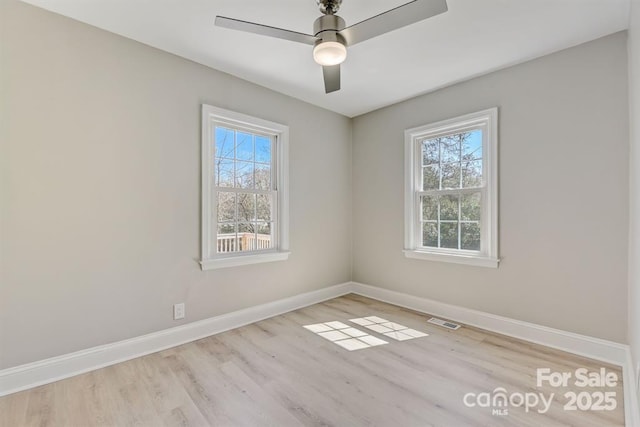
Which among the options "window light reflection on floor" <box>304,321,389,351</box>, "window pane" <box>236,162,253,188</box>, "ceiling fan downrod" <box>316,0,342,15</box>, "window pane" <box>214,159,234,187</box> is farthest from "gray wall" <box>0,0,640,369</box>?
"ceiling fan downrod" <box>316,0,342,15</box>

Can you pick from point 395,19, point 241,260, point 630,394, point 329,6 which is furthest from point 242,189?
point 630,394

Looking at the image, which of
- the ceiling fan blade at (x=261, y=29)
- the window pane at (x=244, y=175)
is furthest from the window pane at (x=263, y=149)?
the ceiling fan blade at (x=261, y=29)

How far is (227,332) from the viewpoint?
→ 287cm

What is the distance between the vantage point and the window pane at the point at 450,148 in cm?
327

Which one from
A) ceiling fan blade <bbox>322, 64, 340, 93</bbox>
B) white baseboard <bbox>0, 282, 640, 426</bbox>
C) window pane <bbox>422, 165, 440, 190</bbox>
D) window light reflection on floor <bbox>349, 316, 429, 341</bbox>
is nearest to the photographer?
white baseboard <bbox>0, 282, 640, 426</bbox>

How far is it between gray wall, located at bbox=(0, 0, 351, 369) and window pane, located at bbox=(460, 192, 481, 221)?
2.46 m

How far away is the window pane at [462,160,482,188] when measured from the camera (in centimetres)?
308

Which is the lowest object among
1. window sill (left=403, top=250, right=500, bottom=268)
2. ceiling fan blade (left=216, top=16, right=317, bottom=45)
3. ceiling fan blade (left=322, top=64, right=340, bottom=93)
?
window sill (left=403, top=250, right=500, bottom=268)

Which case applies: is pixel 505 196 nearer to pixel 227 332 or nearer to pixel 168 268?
pixel 227 332

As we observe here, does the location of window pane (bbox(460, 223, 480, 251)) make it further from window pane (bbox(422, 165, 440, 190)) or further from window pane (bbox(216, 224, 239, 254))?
window pane (bbox(216, 224, 239, 254))

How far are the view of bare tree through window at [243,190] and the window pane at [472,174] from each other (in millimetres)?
2173

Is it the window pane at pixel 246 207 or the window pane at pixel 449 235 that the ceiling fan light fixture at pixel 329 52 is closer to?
the window pane at pixel 246 207

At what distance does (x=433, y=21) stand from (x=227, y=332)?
3233mm

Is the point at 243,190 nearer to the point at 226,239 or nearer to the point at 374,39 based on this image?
the point at 226,239
